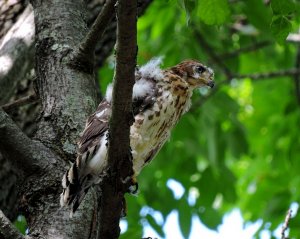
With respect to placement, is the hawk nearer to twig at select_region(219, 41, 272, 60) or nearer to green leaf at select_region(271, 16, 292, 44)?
green leaf at select_region(271, 16, 292, 44)

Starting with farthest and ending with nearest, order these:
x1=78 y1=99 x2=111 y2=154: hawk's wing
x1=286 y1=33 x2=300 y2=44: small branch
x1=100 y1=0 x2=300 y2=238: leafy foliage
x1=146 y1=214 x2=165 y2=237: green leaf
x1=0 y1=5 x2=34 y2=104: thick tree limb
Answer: x1=286 y1=33 x2=300 y2=44: small branch, x1=100 y1=0 x2=300 y2=238: leafy foliage, x1=146 y1=214 x2=165 y2=237: green leaf, x1=0 y1=5 x2=34 y2=104: thick tree limb, x1=78 y1=99 x2=111 y2=154: hawk's wing

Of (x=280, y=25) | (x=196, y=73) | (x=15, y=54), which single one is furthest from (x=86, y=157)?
(x=196, y=73)

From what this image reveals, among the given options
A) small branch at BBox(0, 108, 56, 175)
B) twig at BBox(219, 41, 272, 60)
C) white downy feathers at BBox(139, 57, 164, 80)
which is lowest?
small branch at BBox(0, 108, 56, 175)

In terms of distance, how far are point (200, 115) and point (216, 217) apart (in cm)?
90

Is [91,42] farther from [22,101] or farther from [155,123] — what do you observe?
[22,101]

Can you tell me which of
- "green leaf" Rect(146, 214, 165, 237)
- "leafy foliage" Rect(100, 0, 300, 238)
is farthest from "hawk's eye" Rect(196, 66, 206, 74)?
"green leaf" Rect(146, 214, 165, 237)

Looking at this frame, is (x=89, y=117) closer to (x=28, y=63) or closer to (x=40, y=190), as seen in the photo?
(x=40, y=190)

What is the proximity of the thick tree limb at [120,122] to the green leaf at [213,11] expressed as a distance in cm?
77

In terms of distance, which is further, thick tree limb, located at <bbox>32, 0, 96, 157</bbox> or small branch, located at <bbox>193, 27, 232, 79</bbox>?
small branch, located at <bbox>193, 27, 232, 79</bbox>

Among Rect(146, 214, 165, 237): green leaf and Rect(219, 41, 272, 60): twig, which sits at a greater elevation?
Rect(219, 41, 272, 60): twig

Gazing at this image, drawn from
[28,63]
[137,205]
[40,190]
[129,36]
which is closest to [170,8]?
[137,205]

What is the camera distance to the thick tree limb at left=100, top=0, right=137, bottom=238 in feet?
7.64

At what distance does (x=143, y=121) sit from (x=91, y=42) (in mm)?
461

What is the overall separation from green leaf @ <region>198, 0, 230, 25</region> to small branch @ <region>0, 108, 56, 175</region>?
0.96 metres
